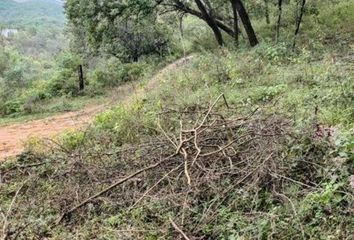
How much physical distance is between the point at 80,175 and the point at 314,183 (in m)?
2.80

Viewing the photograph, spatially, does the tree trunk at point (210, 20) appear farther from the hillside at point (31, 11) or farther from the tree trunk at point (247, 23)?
the hillside at point (31, 11)

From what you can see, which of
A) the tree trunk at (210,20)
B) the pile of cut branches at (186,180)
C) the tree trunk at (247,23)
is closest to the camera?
the pile of cut branches at (186,180)

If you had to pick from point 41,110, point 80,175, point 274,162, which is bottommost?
point 41,110

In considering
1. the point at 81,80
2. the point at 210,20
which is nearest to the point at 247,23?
the point at 210,20

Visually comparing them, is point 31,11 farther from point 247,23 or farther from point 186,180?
point 186,180

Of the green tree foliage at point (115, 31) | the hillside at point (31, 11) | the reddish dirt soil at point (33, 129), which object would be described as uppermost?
the hillside at point (31, 11)

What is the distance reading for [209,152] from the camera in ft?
16.9

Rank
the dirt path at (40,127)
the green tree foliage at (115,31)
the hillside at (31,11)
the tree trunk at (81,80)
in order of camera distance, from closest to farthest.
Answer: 1. the dirt path at (40,127)
2. the green tree foliage at (115,31)
3. the tree trunk at (81,80)
4. the hillside at (31,11)

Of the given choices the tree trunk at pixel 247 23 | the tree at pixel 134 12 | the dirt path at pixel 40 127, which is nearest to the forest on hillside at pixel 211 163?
the dirt path at pixel 40 127

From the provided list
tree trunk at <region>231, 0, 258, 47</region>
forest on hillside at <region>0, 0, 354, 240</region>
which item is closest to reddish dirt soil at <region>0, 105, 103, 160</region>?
forest on hillside at <region>0, 0, 354, 240</region>

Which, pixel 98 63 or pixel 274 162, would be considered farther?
pixel 98 63

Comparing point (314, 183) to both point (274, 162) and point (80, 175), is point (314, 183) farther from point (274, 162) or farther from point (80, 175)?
point (80, 175)

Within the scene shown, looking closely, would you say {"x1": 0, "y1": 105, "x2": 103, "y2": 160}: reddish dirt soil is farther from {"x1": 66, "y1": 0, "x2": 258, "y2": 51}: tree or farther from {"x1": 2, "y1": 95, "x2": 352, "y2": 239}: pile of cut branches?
{"x1": 2, "y1": 95, "x2": 352, "y2": 239}: pile of cut branches

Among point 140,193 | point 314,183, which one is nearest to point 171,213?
point 140,193
